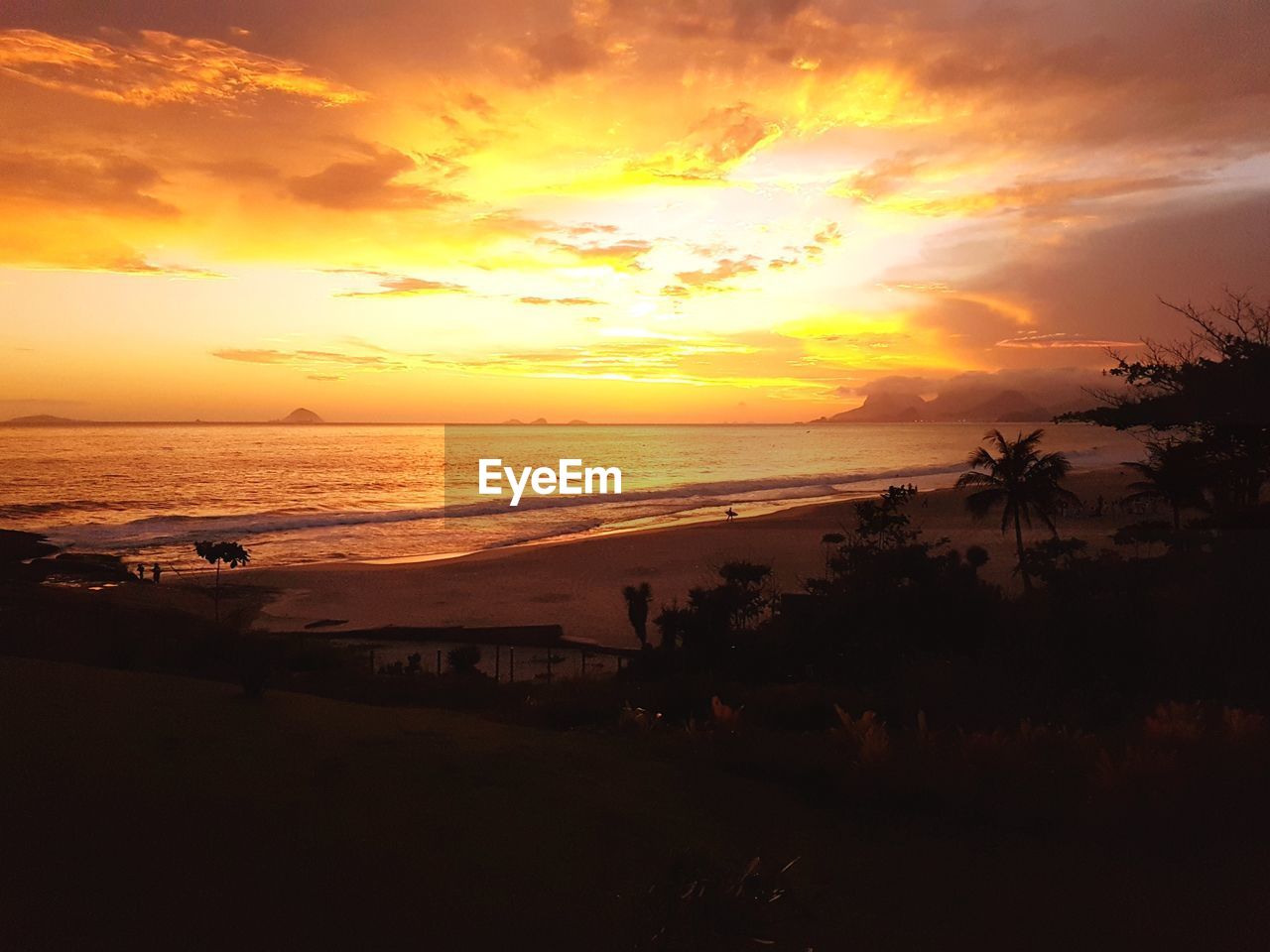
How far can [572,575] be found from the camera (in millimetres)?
38594

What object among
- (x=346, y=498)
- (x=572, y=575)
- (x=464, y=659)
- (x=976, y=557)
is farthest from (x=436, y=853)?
(x=346, y=498)

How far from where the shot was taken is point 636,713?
7.31 m

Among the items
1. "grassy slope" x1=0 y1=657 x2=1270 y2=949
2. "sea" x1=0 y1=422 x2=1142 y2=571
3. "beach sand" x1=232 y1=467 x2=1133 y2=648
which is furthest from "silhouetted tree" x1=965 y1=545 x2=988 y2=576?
"grassy slope" x1=0 y1=657 x2=1270 y2=949

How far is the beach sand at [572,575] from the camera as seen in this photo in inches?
1186

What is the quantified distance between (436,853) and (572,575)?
115 feet

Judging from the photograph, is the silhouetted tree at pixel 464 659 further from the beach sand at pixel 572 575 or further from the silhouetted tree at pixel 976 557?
the silhouetted tree at pixel 976 557

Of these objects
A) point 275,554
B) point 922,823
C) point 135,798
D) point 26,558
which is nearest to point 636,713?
point 922,823

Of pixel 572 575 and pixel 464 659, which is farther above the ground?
pixel 464 659

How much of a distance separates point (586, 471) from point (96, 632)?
9828 cm

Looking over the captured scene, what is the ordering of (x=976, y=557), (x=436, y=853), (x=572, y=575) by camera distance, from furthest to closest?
(x=572, y=575), (x=976, y=557), (x=436, y=853)

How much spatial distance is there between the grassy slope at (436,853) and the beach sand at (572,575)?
21.3 meters

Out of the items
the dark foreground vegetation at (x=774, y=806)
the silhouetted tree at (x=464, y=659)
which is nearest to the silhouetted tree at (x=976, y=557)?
the silhouetted tree at (x=464, y=659)

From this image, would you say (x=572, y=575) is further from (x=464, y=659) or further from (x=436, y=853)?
(x=436, y=853)

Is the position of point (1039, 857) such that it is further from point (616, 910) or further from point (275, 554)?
point (275, 554)
